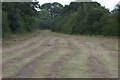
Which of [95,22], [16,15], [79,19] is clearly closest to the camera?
[16,15]

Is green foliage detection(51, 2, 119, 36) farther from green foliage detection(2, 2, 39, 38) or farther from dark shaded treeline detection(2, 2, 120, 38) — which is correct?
green foliage detection(2, 2, 39, 38)

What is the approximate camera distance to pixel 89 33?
1930 inches

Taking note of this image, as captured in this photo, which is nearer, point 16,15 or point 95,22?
point 16,15

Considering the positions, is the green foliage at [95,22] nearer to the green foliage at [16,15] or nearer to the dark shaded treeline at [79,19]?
the dark shaded treeline at [79,19]

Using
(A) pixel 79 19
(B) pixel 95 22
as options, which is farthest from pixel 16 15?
(A) pixel 79 19

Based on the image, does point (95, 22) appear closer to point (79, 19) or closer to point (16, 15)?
point (79, 19)

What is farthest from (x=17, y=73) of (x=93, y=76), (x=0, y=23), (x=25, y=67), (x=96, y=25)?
(x=96, y=25)

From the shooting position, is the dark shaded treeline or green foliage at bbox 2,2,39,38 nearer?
green foliage at bbox 2,2,39,38

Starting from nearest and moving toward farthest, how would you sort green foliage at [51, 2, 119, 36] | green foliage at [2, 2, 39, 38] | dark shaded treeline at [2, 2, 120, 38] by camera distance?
green foliage at [2, 2, 39, 38] < dark shaded treeline at [2, 2, 120, 38] < green foliage at [51, 2, 119, 36]

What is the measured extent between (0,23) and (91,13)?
20721 mm

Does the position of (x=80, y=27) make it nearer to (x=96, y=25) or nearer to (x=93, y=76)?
(x=96, y=25)

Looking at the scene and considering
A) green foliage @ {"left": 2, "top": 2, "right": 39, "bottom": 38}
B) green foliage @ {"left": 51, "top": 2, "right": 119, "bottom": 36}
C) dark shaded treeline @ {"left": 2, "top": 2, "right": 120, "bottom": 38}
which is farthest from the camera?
green foliage @ {"left": 51, "top": 2, "right": 119, "bottom": 36}

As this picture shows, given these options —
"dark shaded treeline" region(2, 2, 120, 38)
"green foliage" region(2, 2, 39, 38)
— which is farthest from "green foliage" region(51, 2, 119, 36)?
"green foliage" region(2, 2, 39, 38)

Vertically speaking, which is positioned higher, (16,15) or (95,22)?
(16,15)
